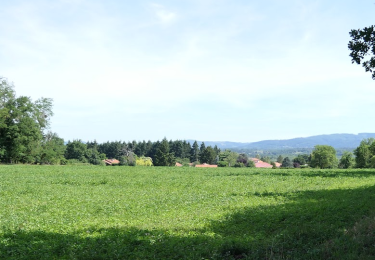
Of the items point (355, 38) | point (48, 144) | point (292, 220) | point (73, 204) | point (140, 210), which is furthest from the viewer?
point (48, 144)

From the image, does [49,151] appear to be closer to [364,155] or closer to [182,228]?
[182,228]

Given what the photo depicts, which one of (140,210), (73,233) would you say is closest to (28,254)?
(73,233)

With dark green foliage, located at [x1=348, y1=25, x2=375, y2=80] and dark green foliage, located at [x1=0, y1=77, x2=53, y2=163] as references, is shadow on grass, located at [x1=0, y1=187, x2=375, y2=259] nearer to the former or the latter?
dark green foliage, located at [x1=348, y1=25, x2=375, y2=80]

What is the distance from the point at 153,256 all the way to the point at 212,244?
1896 millimetres

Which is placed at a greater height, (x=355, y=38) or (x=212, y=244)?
(x=355, y=38)

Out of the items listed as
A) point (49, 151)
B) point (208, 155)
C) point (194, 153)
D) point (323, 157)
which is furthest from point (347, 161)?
point (49, 151)

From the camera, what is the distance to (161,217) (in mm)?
13781

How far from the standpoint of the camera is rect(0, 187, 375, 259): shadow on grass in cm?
798

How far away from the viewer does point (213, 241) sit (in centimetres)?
929

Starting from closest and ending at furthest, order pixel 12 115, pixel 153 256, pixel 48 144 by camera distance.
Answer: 1. pixel 153 256
2. pixel 12 115
3. pixel 48 144

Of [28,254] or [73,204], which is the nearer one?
[28,254]

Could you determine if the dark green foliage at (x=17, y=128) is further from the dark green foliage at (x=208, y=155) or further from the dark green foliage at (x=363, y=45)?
the dark green foliage at (x=208, y=155)

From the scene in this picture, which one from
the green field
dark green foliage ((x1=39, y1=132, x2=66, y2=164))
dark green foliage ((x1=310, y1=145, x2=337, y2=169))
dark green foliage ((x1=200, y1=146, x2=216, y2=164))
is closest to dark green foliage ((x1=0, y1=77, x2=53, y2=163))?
dark green foliage ((x1=39, y1=132, x2=66, y2=164))

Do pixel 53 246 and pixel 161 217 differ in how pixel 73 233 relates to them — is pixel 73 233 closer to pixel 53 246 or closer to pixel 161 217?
pixel 53 246
